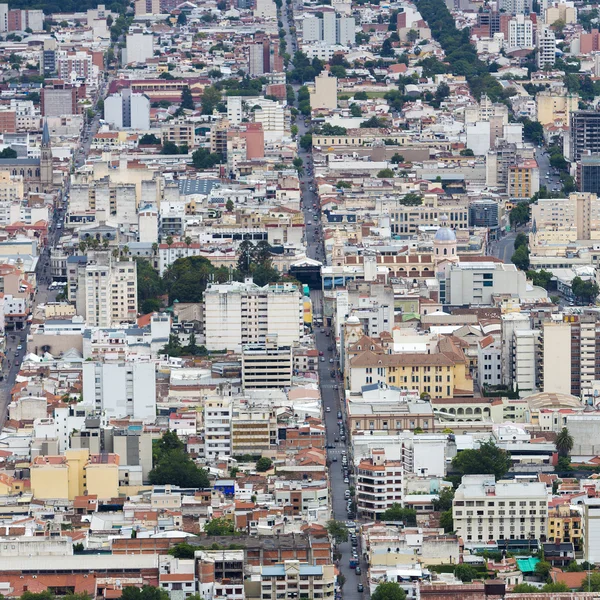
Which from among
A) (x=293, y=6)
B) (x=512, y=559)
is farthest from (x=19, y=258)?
(x=293, y=6)

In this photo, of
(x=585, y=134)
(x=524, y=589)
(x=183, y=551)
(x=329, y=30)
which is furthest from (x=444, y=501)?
(x=329, y=30)

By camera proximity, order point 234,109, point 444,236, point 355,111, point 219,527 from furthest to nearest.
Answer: point 355,111 → point 234,109 → point 444,236 → point 219,527

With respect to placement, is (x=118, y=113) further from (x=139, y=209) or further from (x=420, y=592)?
(x=420, y=592)

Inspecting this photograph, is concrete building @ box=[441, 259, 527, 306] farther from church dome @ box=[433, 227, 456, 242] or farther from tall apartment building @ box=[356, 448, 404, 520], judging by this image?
tall apartment building @ box=[356, 448, 404, 520]

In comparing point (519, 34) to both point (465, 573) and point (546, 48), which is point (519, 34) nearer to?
point (546, 48)

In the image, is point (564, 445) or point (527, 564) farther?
point (564, 445)

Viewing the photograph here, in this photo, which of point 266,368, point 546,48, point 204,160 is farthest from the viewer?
point 546,48
